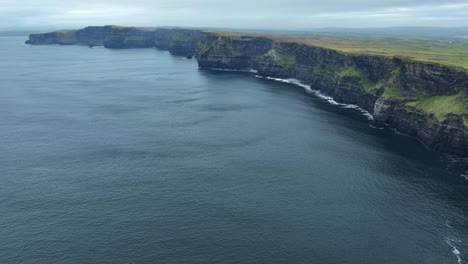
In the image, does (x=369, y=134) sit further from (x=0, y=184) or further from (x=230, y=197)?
(x=0, y=184)

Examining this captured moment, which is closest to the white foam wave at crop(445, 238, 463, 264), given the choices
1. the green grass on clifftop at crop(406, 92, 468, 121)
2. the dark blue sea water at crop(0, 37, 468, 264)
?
the dark blue sea water at crop(0, 37, 468, 264)

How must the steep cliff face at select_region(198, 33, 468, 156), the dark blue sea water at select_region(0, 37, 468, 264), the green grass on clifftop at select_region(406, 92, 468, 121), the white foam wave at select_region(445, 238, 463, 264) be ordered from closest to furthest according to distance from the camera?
the white foam wave at select_region(445, 238, 463, 264) < the dark blue sea water at select_region(0, 37, 468, 264) < the steep cliff face at select_region(198, 33, 468, 156) < the green grass on clifftop at select_region(406, 92, 468, 121)

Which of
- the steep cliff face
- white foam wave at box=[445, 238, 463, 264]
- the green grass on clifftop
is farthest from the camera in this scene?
the green grass on clifftop

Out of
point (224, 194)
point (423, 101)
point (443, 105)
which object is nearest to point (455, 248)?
point (224, 194)

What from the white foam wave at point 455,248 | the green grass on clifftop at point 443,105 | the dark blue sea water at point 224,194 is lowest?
the white foam wave at point 455,248

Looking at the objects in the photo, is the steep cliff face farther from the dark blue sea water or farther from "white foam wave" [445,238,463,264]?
"white foam wave" [445,238,463,264]

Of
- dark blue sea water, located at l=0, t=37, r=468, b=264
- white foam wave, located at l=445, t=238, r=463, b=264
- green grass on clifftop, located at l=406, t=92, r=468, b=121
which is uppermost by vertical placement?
green grass on clifftop, located at l=406, t=92, r=468, b=121

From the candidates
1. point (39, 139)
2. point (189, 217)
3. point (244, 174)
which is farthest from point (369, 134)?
point (39, 139)

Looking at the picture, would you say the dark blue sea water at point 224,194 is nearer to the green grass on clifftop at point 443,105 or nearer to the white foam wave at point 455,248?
the white foam wave at point 455,248

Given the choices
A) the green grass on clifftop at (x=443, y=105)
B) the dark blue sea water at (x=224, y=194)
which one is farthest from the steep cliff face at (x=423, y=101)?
the dark blue sea water at (x=224, y=194)
